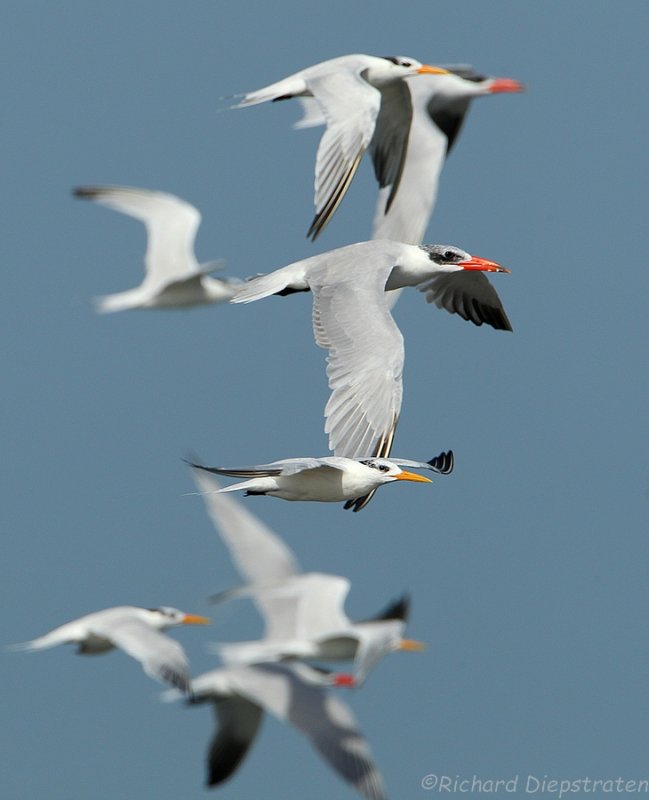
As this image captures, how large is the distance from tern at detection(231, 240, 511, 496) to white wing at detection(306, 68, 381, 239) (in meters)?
0.41

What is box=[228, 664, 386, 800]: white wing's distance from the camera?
12.0 metres

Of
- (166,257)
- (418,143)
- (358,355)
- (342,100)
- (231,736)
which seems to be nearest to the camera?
(358,355)

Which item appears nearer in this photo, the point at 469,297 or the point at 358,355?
the point at 358,355

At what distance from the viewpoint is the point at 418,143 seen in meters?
16.1

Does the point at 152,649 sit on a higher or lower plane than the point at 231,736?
higher

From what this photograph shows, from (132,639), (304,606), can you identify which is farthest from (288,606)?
(132,639)

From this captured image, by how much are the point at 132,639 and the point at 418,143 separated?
5273 millimetres

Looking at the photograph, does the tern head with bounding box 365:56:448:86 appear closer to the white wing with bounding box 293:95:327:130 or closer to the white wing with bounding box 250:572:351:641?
the white wing with bounding box 293:95:327:130

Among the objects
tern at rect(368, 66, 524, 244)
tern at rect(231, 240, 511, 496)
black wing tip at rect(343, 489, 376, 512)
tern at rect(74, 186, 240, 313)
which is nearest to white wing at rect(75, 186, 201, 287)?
tern at rect(74, 186, 240, 313)

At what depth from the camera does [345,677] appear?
14.4m

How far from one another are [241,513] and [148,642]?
9.52 ft

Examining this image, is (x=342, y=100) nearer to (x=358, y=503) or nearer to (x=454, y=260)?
(x=454, y=260)

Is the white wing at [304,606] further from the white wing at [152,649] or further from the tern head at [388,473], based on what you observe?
the tern head at [388,473]

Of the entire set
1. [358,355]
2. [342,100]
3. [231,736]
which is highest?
[342,100]
